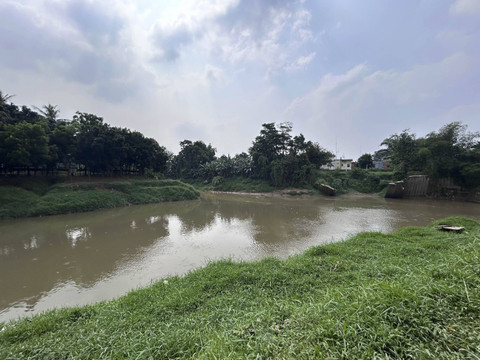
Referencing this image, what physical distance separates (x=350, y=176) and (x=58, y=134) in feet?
105

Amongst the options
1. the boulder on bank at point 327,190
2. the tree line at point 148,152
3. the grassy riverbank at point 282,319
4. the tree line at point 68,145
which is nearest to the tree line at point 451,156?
the tree line at point 148,152

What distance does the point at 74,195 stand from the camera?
15453 mm

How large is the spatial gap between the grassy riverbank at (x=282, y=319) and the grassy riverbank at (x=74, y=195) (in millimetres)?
13987

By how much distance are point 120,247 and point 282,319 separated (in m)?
7.70

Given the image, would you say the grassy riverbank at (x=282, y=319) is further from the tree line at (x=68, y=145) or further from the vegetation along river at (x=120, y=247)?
the tree line at (x=68, y=145)

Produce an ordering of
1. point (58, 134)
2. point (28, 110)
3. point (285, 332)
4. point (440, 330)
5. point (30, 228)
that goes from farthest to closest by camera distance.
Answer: point (28, 110) < point (58, 134) < point (30, 228) < point (285, 332) < point (440, 330)

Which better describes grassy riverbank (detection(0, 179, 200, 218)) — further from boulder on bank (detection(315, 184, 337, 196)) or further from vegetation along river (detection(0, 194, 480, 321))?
boulder on bank (detection(315, 184, 337, 196))

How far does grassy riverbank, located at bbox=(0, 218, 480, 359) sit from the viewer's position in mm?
1498

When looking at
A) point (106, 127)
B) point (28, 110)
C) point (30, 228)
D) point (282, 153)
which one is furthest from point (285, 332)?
point (282, 153)

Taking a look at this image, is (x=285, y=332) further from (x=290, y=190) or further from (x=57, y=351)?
(x=290, y=190)

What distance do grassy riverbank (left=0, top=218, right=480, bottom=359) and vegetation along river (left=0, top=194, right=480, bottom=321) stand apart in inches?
89.6

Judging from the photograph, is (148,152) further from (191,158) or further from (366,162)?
(366,162)

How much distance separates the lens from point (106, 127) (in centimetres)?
2019

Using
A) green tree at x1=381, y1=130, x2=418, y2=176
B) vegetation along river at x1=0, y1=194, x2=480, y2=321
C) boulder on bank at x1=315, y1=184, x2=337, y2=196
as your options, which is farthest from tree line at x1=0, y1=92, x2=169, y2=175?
green tree at x1=381, y1=130, x2=418, y2=176
